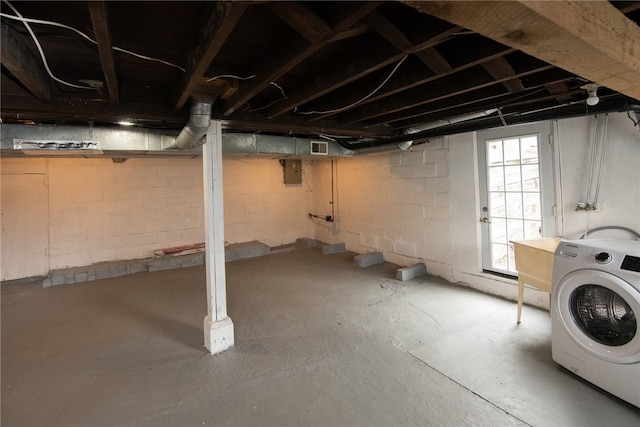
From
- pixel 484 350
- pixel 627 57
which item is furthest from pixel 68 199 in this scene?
pixel 627 57

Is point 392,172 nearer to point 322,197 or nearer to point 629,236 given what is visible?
point 322,197

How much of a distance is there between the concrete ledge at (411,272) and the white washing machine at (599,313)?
6.38 ft

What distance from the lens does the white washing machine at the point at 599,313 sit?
1.67m

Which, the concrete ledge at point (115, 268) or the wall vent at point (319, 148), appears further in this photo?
the concrete ledge at point (115, 268)

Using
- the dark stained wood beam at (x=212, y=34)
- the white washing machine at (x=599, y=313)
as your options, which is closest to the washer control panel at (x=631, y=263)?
the white washing machine at (x=599, y=313)

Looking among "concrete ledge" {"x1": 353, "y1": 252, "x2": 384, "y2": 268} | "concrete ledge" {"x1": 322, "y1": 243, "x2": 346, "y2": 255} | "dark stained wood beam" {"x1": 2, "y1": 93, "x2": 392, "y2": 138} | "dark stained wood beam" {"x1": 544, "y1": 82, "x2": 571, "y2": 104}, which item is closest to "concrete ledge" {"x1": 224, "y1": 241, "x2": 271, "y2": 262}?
"concrete ledge" {"x1": 322, "y1": 243, "x2": 346, "y2": 255}

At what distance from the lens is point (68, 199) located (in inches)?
178

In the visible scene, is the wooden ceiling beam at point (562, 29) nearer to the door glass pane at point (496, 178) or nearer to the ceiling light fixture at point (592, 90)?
the ceiling light fixture at point (592, 90)

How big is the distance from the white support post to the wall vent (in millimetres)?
1734

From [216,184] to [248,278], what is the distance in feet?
7.13

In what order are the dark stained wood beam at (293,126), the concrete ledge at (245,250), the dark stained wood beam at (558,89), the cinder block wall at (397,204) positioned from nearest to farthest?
the dark stained wood beam at (558,89), the dark stained wood beam at (293,126), the cinder block wall at (397,204), the concrete ledge at (245,250)

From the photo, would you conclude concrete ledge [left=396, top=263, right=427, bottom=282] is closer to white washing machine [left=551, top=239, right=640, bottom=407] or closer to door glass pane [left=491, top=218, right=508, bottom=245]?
door glass pane [left=491, top=218, right=508, bottom=245]

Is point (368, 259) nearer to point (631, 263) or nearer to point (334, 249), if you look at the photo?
point (334, 249)

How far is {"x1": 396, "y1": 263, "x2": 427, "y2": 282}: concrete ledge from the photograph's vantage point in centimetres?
396
